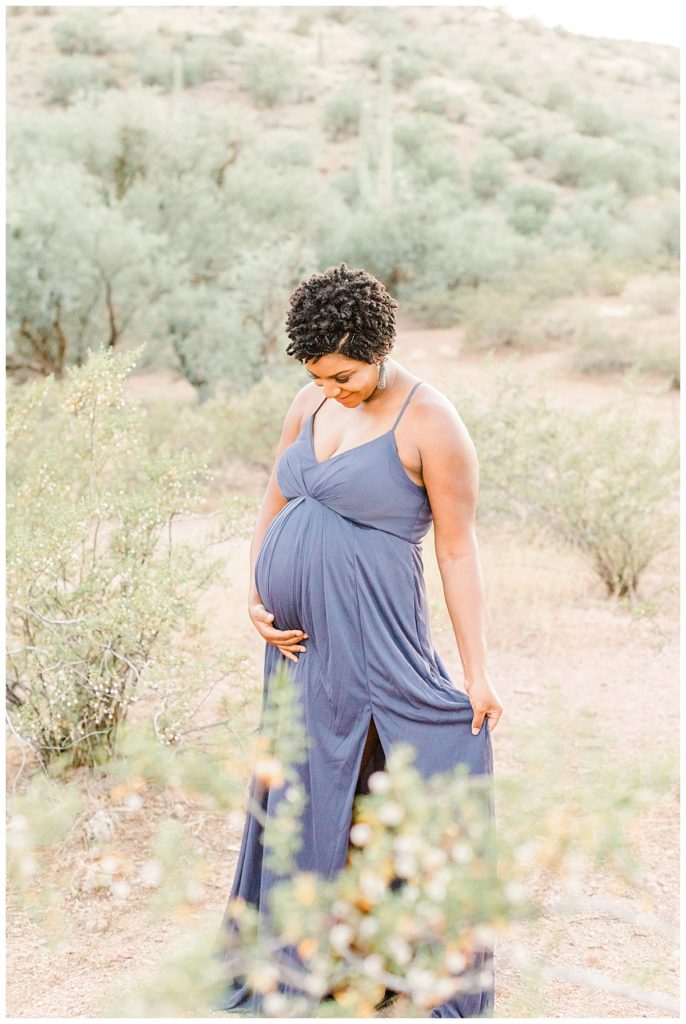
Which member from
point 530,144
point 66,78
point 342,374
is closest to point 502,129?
point 530,144

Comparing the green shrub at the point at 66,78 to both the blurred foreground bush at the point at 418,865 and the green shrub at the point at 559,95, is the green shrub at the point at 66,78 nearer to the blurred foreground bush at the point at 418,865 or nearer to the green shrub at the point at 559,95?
the green shrub at the point at 559,95

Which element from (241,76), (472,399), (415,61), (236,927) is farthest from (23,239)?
(415,61)

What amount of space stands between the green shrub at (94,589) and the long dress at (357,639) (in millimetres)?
875

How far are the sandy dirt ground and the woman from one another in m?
0.35

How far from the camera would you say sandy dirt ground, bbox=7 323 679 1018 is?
2939 millimetres

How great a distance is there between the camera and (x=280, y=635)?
2.67m

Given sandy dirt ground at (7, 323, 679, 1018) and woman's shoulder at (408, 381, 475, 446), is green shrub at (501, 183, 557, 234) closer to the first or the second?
sandy dirt ground at (7, 323, 679, 1018)

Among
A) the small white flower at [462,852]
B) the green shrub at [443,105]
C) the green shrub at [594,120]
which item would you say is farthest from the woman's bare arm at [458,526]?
the green shrub at [594,120]

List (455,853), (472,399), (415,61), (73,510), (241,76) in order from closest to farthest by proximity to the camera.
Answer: (455,853), (73,510), (472,399), (241,76), (415,61)

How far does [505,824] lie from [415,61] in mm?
33497

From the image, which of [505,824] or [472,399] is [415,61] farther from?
[505,824]

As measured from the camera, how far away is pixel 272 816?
2.65 m

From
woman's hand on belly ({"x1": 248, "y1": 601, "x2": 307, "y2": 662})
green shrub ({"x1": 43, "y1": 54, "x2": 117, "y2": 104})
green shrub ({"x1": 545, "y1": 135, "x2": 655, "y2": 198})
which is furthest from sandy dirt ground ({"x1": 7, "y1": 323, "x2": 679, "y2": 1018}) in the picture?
green shrub ({"x1": 43, "y1": 54, "x2": 117, "y2": 104})

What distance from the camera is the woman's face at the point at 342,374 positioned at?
2459 mm
